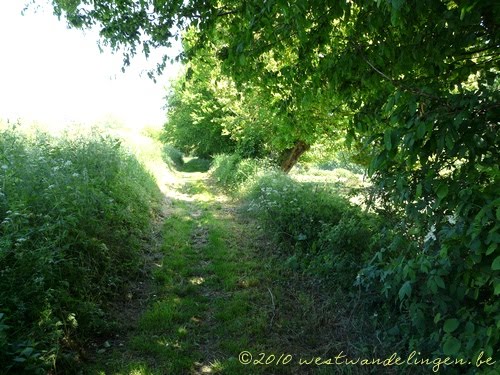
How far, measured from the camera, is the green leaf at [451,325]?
8.44 ft

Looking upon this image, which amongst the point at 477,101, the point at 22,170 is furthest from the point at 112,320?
the point at 477,101

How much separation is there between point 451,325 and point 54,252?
3993 mm

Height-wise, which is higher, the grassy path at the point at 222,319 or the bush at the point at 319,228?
the bush at the point at 319,228

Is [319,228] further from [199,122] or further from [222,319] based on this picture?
[199,122]

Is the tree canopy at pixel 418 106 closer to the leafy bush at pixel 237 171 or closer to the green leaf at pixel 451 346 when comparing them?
the green leaf at pixel 451 346

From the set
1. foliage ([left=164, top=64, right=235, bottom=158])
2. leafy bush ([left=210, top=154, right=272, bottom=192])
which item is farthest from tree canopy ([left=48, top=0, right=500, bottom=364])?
foliage ([left=164, top=64, right=235, bottom=158])

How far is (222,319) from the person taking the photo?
4910mm

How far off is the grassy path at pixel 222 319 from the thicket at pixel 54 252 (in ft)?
1.64

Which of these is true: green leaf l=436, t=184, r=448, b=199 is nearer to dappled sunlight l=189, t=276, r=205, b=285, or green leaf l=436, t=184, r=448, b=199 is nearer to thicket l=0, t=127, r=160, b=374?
thicket l=0, t=127, r=160, b=374

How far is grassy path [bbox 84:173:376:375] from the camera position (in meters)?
3.95

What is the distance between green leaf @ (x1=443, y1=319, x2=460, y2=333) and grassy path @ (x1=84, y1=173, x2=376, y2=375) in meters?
1.53

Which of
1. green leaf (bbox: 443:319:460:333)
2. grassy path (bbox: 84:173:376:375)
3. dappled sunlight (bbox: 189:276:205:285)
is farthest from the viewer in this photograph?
dappled sunlight (bbox: 189:276:205:285)

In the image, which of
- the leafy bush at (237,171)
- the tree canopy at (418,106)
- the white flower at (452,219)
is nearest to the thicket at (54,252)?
the tree canopy at (418,106)

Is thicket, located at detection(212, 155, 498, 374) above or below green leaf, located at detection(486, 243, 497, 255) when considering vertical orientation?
below
